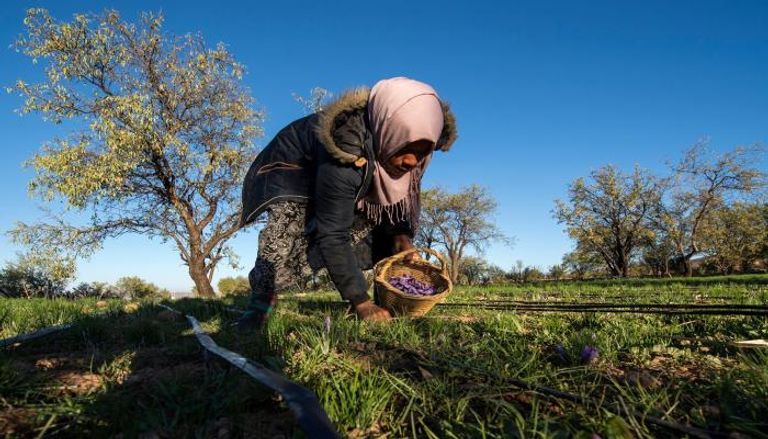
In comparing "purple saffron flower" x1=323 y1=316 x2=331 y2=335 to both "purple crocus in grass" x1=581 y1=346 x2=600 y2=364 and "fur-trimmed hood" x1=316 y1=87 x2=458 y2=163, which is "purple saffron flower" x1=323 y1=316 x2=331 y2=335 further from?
"fur-trimmed hood" x1=316 y1=87 x2=458 y2=163

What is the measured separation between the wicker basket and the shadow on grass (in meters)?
1.42

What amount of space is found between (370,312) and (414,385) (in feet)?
6.10

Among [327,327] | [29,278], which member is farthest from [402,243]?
[29,278]

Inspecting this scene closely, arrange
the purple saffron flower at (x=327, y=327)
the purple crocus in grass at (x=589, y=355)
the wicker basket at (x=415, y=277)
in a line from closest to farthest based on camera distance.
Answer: the purple crocus in grass at (x=589, y=355) < the purple saffron flower at (x=327, y=327) < the wicker basket at (x=415, y=277)

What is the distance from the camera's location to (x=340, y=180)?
3752 mm

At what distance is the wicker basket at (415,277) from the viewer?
3.80m

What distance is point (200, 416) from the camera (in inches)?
61.6

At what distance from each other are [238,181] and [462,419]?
2100cm

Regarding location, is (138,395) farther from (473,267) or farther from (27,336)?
(473,267)

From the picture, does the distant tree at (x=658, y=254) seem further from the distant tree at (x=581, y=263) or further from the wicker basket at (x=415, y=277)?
the wicker basket at (x=415, y=277)

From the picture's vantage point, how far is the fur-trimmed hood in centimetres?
365

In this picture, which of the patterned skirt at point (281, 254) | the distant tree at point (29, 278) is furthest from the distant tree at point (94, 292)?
the patterned skirt at point (281, 254)

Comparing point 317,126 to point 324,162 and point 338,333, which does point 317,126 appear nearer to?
point 324,162

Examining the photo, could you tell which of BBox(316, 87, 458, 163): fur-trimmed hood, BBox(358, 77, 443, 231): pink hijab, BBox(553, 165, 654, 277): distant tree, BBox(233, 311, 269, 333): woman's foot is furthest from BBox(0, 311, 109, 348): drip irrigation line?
BBox(553, 165, 654, 277): distant tree
